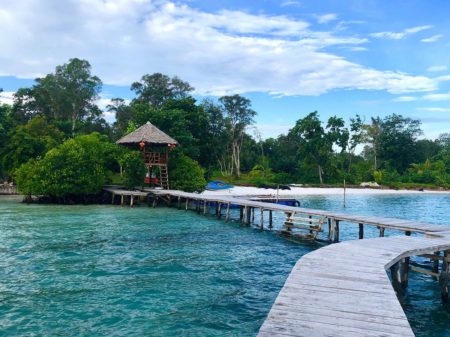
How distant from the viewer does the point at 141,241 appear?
1723 centimetres

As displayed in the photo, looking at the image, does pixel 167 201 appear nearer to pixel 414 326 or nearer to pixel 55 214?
pixel 55 214

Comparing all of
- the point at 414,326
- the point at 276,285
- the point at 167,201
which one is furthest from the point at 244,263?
the point at 167,201

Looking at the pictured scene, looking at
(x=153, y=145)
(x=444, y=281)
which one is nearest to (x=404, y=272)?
(x=444, y=281)

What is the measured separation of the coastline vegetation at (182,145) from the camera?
33219 mm

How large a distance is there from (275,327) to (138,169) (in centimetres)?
2977

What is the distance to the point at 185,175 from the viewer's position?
3634 cm

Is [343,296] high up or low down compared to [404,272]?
up

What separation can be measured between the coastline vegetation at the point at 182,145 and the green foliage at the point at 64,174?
0.08m

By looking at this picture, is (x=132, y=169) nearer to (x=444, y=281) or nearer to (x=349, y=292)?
(x=444, y=281)

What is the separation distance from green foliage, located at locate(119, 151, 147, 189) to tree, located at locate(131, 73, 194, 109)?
989 inches

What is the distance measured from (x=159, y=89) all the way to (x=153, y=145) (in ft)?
80.5

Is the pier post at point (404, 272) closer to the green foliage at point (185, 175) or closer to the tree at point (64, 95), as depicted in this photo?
the green foliage at point (185, 175)

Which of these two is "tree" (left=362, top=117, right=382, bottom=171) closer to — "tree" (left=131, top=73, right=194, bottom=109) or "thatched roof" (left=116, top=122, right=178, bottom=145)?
"tree" (left=131, top=73, right=194, bottom=109)

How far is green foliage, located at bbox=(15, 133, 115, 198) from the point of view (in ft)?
103
